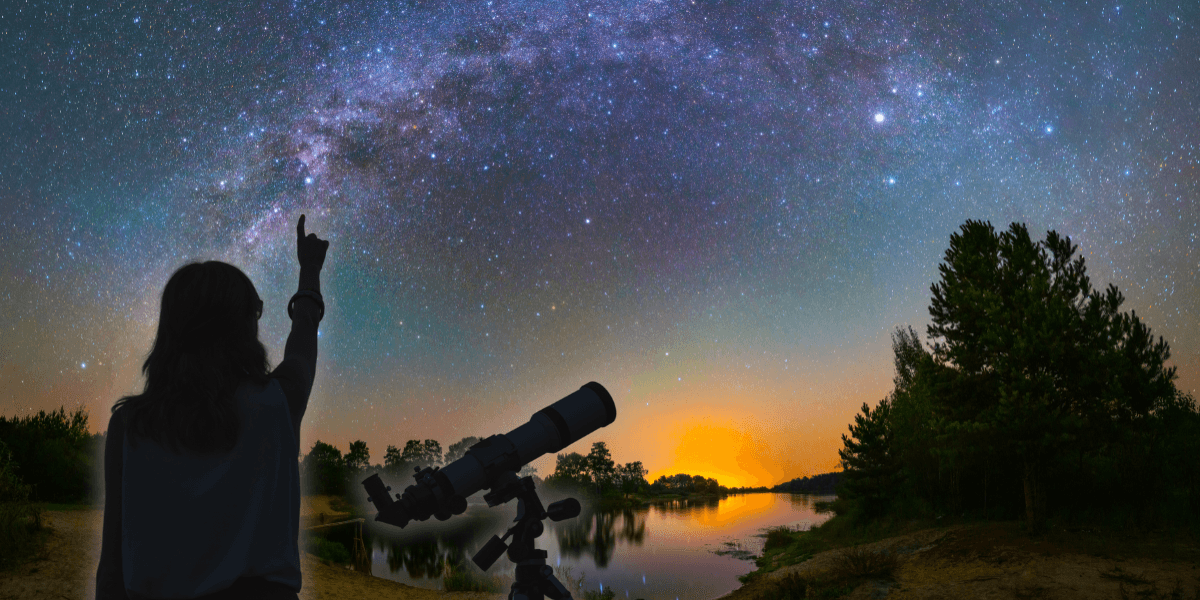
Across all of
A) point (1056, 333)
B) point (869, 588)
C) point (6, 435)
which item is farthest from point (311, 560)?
point (1056, 333)

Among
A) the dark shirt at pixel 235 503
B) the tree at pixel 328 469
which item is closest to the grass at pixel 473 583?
the dark shirt at pixel 235 503

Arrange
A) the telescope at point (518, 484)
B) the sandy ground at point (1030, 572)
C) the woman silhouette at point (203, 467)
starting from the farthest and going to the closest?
→ 1. the sandy ground at point (1030, 572)
2. the telescope at point (518, 484)
3. the woman silhouette at point (203, 467)

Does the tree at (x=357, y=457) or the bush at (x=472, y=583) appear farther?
the tree at (x=357, y=457)

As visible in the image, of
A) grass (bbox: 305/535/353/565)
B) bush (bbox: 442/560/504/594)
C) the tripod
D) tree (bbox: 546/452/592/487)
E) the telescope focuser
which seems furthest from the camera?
tree (bbox: 546/452/592/487)

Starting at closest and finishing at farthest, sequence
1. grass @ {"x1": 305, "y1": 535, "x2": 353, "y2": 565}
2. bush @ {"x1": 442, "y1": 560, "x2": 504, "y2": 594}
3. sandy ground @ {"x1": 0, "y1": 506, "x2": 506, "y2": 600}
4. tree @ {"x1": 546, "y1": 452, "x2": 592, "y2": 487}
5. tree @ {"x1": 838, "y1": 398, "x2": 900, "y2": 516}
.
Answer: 1. sandy ground @ {"x1": 0, "y1": 506, "x2": 506, "y2": 600}
2. bush @ {"x1": 442, "y1": 560, "x2": 504, "y2": 594}
3. grass @ {"x1": 305, "y1": 535, "x2": 353, "y2": 565}
4. tree @ {"x1": 838, "y1": 398, "x2": 900, "y2": 516}
5. tree @ {"x1": 546, "y1": 452, "x2": 592, "y2": 487}

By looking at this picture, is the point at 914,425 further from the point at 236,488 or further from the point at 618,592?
the point at 236,488

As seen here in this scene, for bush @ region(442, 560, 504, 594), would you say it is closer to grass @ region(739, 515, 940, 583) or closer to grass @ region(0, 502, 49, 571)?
grass @ region(739, 515, 940, 583)

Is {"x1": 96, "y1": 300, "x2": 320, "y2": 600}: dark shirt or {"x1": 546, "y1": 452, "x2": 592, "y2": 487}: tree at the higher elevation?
{"x1": 96, "y1": 300, "x2": 320, "y2": 600}: dark shirt

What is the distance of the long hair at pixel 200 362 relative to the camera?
5.01 feet

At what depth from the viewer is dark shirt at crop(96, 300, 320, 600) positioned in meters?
1.50

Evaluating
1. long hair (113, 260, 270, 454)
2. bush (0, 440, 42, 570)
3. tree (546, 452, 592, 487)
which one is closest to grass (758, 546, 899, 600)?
long hair (113, 260, 270, 454)

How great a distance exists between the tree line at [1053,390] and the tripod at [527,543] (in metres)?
18.3

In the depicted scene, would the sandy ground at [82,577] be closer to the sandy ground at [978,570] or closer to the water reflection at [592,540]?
the sandy ground at [978,570]

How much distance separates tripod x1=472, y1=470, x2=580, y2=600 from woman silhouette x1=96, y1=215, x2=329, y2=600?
Answer: 1.94m
